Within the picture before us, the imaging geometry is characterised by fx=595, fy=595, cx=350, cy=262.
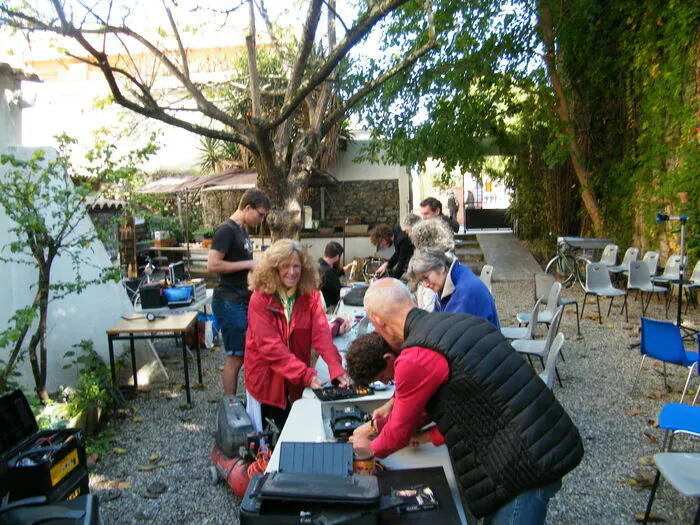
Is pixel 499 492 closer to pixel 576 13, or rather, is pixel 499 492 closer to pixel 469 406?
pixel 469 406

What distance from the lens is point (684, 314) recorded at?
8.73 metres

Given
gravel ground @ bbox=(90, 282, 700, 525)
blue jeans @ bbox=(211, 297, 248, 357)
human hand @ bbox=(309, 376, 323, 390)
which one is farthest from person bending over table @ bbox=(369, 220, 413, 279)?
human hand @ bbox=(309, 376, 323, 390)

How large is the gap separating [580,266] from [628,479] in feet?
28.2

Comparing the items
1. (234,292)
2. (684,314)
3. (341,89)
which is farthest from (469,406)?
(341,89)

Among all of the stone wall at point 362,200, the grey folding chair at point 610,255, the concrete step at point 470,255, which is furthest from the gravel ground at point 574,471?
the stone wall at point 362,200

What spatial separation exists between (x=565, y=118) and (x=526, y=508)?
36.4ft

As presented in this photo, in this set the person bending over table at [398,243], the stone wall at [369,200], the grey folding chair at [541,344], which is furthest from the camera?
the stone wall at [369,200]

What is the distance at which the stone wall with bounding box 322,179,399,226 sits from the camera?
1730 cm

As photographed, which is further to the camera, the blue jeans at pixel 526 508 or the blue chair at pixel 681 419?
the blue chair at pixel 681 419

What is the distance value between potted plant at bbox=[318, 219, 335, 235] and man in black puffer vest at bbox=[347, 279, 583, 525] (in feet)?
45.0

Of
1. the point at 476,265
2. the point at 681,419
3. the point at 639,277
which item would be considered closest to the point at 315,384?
the point at 681,419

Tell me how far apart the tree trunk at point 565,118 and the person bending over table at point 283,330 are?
943 cm

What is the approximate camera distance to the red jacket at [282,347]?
10.8ft

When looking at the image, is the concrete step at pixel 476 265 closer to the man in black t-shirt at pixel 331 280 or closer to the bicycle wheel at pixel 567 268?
the bicycle wheel at pixel 567 268
